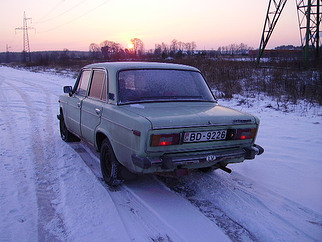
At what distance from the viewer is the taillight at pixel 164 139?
3170mm

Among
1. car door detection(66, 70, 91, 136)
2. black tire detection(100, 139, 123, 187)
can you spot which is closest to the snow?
black tire detection(100, 139, 123, 187)

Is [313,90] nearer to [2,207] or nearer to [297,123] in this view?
[297,123]

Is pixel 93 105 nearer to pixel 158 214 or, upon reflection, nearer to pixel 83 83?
pixel 83 83

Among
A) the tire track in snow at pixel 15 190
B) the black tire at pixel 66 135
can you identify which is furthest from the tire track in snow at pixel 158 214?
the black tire at pixel 66 135

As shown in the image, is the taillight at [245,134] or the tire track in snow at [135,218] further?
the taillight at [245,134]

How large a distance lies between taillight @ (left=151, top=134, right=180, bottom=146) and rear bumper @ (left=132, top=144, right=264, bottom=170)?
161 mm

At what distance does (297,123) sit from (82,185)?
5.94 metres

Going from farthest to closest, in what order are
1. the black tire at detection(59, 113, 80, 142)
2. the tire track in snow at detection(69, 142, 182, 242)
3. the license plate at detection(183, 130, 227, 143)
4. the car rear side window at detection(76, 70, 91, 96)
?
the black tire at detection(59, 113, 80, 142) < the car rear side window at detection(76, 70, 91, 96) < the license plate at detection(183, 130, 227, 143) < the tire track in snow at detection(69, 142, 182, 242)

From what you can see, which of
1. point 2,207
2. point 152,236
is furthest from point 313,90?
point 2,207

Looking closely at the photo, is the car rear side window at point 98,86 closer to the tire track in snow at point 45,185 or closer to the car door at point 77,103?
the car door at point 77,103

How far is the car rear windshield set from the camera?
4.02 metres

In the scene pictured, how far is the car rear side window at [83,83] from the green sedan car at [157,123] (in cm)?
10

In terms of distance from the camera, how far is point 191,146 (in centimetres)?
341

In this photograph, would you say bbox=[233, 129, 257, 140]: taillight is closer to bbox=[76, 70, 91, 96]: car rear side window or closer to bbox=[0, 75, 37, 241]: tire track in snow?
bbox=[0, 75, 37, 241]: tire track in snow
